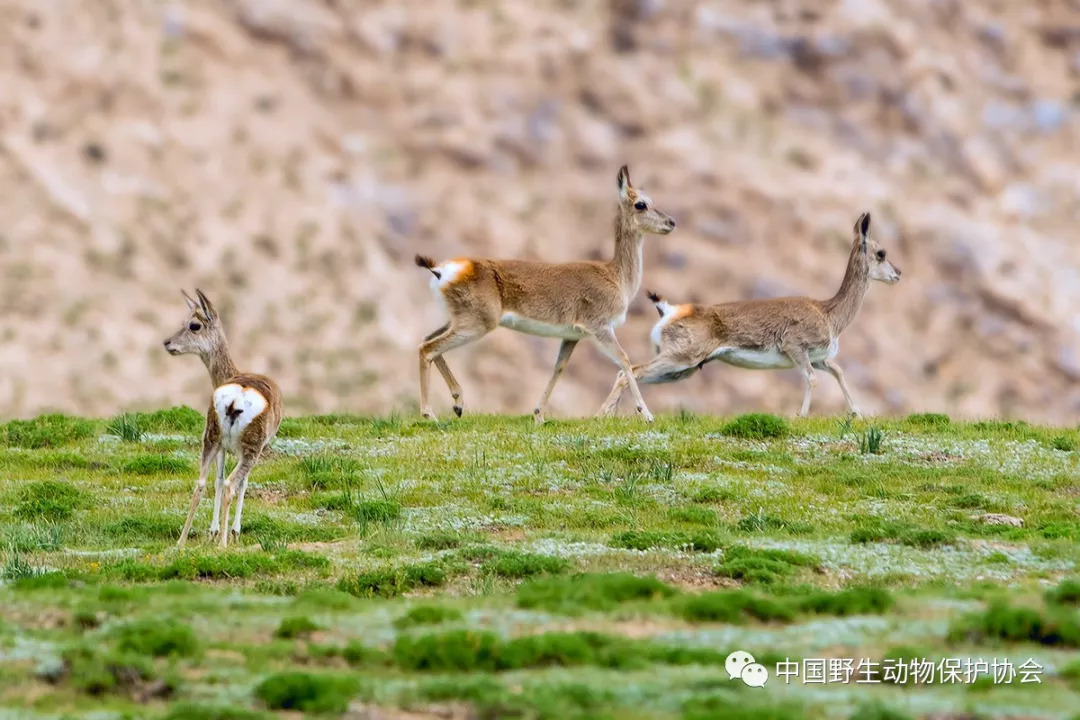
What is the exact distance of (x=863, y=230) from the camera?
25531 mm

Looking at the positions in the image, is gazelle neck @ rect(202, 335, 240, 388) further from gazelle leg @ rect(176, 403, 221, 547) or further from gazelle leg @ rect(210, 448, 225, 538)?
gazelle leg @ rect(176, 403, 221, 547)

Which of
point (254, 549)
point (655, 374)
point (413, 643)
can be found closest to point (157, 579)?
point (254, 549)

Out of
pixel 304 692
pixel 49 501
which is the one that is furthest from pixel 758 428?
pixel 304 692

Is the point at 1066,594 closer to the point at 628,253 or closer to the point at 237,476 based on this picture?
the point at 237,476

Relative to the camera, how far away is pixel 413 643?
11328 mm

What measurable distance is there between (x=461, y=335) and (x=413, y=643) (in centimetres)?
1150

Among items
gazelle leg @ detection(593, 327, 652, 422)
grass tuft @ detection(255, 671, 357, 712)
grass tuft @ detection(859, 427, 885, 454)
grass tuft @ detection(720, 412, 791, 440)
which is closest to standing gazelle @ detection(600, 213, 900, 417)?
gazelle leg @ detection(593, 327, 652, 422)

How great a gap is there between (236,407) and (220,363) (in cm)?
240

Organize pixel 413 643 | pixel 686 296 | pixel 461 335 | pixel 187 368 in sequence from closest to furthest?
pixel 413 643, pixel 461 335, pixel 187 368, pixel 686 296

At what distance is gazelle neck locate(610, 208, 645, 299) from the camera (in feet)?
79.2

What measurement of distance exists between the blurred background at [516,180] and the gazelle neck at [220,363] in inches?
1001

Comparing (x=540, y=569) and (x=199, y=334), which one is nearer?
(x=540, y=569)

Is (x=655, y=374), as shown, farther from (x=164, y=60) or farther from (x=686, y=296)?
(x=164, y=60)

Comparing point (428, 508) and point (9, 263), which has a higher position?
point (9, 263)
